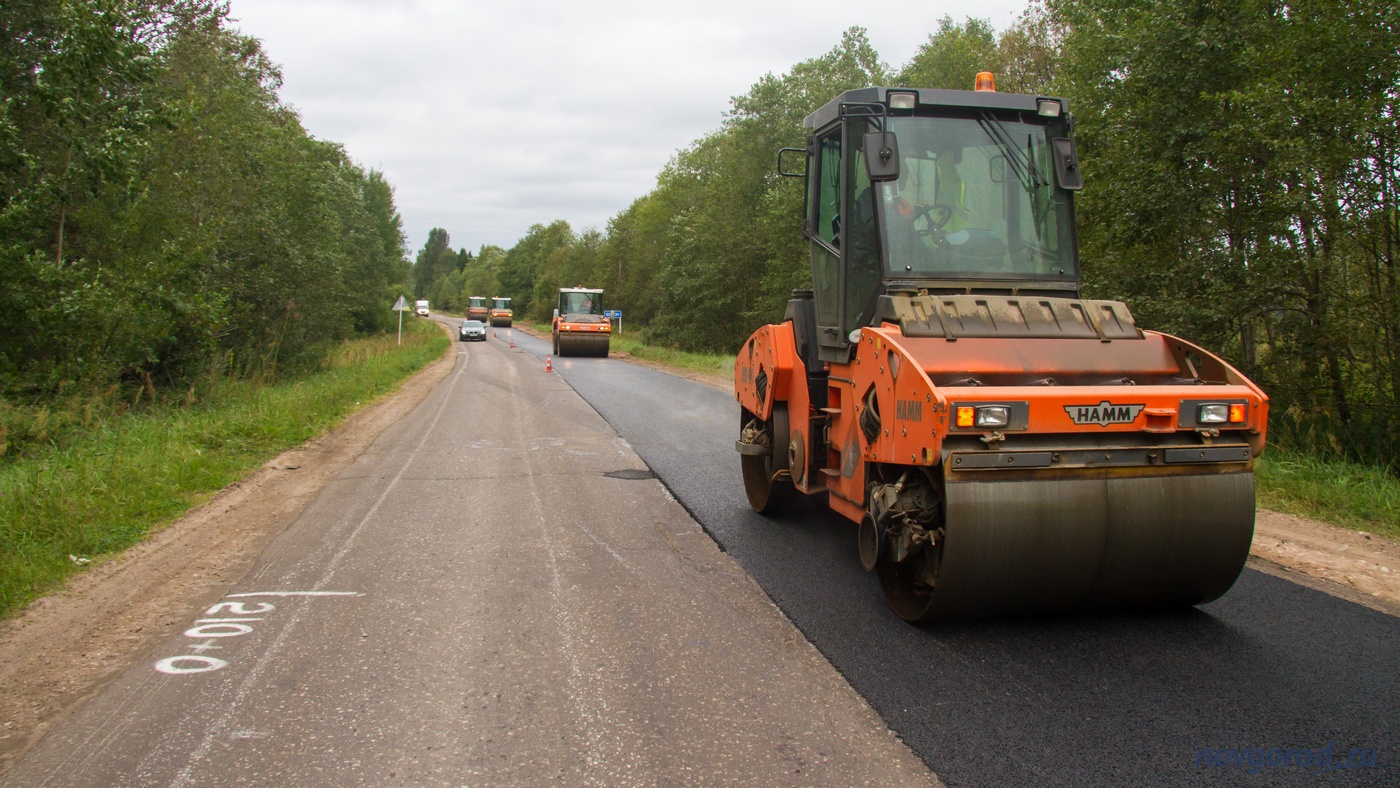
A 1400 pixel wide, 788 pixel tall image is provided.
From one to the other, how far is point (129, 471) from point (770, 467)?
5879 mm

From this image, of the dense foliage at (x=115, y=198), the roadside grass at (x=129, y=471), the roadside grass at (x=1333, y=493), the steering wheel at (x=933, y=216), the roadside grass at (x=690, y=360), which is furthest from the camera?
the roadside grass at (x=690, y=360)

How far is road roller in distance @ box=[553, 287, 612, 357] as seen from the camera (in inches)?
1358

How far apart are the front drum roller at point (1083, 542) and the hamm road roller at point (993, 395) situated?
10mm

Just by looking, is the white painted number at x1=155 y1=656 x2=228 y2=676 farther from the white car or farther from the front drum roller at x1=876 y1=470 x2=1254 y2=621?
the white car

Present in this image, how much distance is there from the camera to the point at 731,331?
39500mm

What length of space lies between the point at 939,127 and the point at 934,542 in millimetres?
2601

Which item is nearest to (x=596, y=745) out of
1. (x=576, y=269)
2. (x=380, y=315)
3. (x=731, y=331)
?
(x=731, y=331)

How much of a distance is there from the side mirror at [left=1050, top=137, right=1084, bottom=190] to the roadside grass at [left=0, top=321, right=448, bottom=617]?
21.4ft

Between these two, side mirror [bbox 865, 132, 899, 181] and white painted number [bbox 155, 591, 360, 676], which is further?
side mirror [bbox 865, 132, 899, 181]

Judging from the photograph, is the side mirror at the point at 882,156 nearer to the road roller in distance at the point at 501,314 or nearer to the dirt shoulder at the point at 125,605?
the dirt shoulder at the point at 125,605

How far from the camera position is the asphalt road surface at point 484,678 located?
3.19 metres

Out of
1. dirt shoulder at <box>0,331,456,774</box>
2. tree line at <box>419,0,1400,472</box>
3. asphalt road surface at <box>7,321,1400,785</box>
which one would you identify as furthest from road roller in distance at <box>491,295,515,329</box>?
asphalt road surface at <box>7,321,1400,785</box>

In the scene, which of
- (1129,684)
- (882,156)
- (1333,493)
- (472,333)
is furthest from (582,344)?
(1129,684)

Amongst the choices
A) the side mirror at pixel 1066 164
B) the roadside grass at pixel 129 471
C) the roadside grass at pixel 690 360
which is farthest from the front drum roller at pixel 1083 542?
the roadside grass at pixel 690 360
